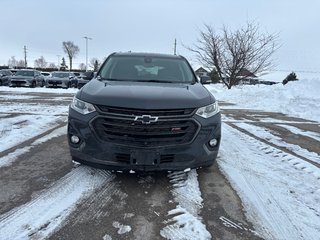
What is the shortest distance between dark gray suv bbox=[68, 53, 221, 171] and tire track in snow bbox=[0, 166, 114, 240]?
1.16 ft

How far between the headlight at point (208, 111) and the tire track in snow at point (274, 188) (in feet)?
3.21

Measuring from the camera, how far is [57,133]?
7.50 metres

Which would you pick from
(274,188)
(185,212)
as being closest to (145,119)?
(185,212)

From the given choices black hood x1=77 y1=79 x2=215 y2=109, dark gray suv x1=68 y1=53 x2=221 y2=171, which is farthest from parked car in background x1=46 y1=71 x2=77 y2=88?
dark gray suv x1=68 y1=53 x2=221 y2=171

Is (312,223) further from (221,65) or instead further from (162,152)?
(221,65)

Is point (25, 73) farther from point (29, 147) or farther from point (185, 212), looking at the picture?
point (185, 212)

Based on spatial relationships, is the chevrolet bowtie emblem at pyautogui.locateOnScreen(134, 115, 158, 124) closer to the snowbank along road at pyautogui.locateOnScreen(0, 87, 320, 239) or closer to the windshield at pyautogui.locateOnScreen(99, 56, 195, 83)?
the snowbank along road at pyautogui.locateOnScreen(0, 87, 320, 239)

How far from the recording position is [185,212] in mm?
3625

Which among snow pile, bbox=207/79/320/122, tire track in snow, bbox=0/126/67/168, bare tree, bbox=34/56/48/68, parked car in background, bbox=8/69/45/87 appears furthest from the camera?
bare tree, bbox=34/56/48/68

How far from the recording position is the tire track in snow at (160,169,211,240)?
3.17 meters

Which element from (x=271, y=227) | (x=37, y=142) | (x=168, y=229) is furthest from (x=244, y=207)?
(x=37, y=142)

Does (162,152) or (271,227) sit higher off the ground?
(162,152)

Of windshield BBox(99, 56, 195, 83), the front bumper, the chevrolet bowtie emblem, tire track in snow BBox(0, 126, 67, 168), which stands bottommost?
tire track in snow BBox(0, 126, 67, 168)

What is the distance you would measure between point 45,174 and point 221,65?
26.2m
